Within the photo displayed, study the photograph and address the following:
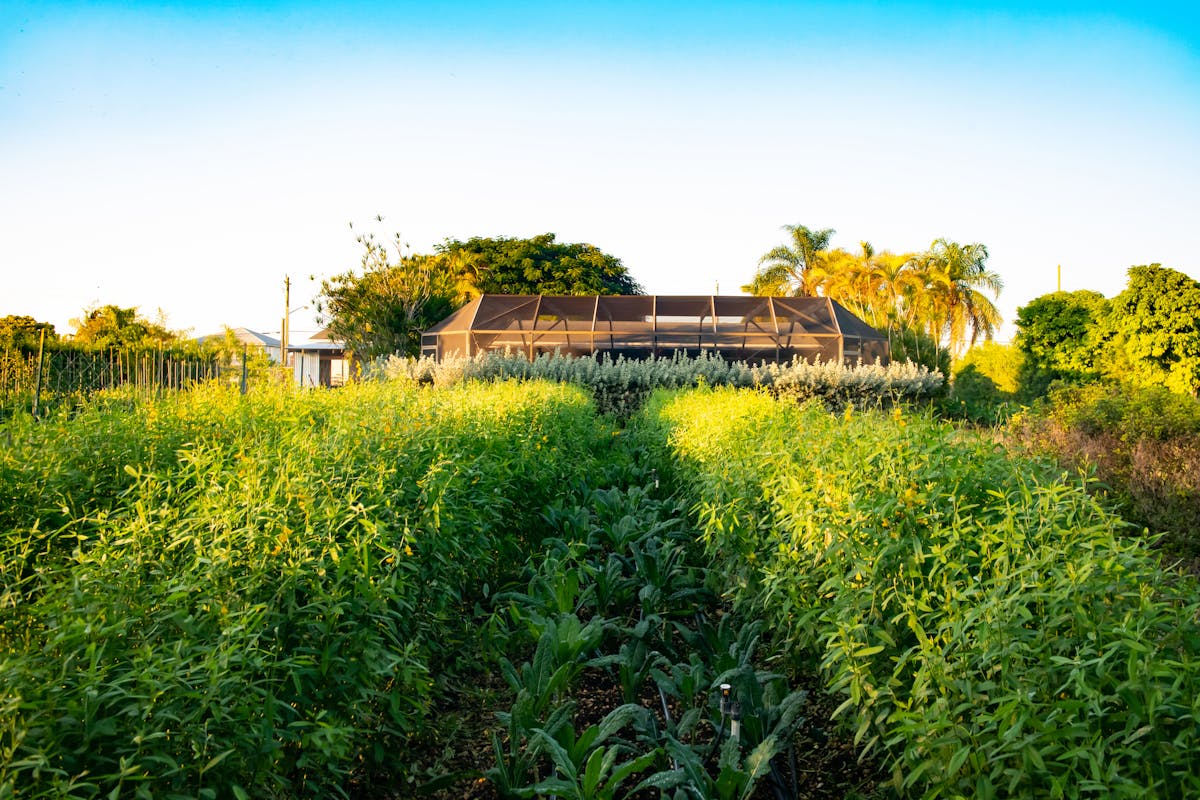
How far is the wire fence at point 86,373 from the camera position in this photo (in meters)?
10.4

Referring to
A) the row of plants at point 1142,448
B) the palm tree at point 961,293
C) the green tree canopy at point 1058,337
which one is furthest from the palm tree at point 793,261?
the row of plants at point 1142,448

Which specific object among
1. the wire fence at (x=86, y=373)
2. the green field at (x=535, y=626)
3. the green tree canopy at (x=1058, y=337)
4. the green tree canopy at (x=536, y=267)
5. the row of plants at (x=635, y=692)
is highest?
the green tree canopy at (x=536, y=267)

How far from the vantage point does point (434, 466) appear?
3990mm

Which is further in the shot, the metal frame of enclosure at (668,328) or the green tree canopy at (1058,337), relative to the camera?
the metal frame of enclosure at (668,328)

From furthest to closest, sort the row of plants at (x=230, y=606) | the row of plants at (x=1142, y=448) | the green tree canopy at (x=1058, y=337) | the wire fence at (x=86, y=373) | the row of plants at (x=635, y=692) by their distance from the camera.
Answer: the green tree canopy at (x=1058, y=337) → the wire fence at (x=86, y=373) → the row of plants at (x=1142, y=448) → the row of plants at (x=635, y=692) → the row of plants at (x=230, y=606)

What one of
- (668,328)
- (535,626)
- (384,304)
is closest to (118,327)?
(384,304)

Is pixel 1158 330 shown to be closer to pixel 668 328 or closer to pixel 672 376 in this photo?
pixel 672 376

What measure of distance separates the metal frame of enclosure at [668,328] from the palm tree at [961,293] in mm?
17971

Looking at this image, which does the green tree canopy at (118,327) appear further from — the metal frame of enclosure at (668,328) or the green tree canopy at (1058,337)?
the green tree canopy at (1058,337)

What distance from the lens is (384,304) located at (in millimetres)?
24672

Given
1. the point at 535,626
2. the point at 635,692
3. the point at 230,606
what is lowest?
the point at 635,692

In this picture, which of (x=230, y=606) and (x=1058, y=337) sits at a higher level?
(x=1058, y=337)

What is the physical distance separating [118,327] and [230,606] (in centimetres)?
2934

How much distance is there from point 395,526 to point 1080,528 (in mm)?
2578
